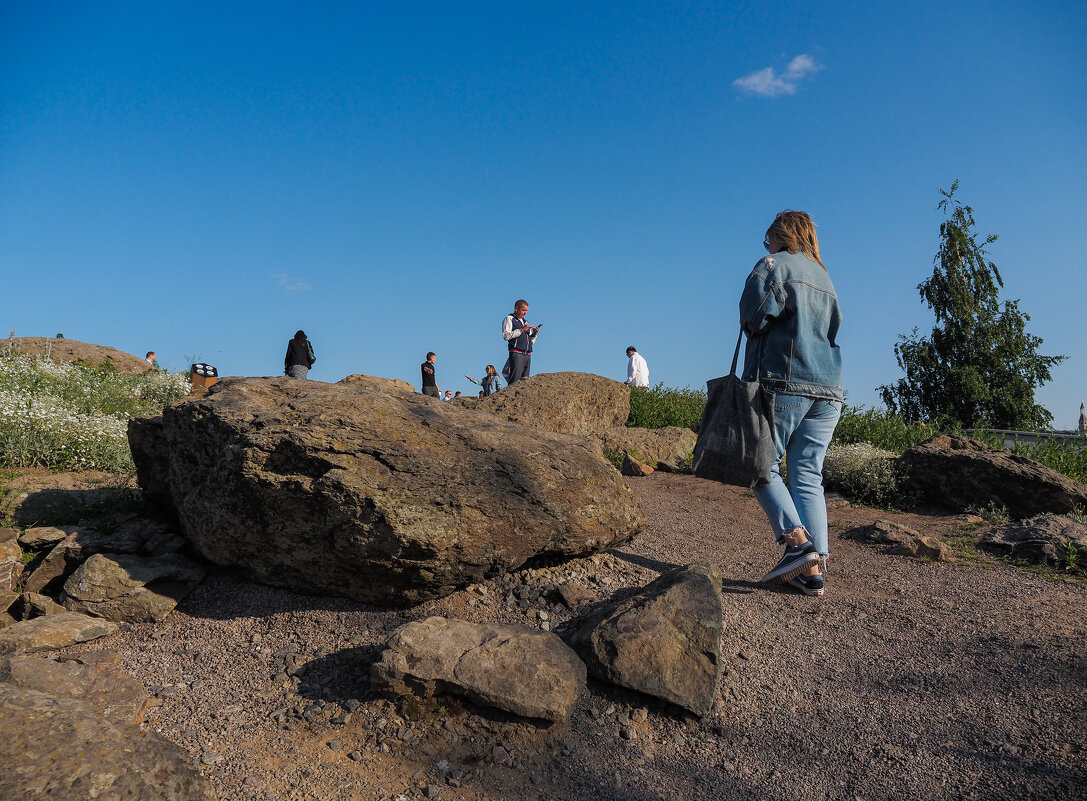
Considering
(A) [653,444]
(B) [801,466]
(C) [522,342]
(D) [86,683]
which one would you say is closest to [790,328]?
Answer: (B) [801,466]

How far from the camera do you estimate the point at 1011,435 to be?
14289mm

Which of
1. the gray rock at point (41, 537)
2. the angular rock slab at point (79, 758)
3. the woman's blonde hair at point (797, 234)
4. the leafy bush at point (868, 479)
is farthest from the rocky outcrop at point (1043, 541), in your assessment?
the gray rock at point (41, 537)

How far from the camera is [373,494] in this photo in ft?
11.9

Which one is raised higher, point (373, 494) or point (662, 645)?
point (373, 494)

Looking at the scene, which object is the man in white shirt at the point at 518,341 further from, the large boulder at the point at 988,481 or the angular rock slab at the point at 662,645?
the angular rock slab at the point at 662,645

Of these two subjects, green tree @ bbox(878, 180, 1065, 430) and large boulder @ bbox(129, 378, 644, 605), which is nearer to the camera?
large boulder @ bbox(129, 378, 644, 605)

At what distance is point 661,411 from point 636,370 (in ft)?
8.48

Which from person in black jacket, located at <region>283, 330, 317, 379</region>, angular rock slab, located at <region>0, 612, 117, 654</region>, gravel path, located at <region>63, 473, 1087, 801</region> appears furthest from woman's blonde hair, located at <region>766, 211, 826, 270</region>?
person in black jacket, located at <region>283, 330, 317, 379</region>

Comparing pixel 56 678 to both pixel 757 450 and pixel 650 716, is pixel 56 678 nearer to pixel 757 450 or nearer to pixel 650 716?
pixel 650 716

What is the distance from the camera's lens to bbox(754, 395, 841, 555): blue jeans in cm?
427

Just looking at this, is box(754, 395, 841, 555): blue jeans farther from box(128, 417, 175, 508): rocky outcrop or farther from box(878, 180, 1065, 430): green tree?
box(878, 180, 1065, 430): green tree

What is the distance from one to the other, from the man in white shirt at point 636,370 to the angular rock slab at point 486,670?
40.9 feet

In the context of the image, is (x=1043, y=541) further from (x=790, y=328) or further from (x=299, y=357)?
(x=299, y=357)

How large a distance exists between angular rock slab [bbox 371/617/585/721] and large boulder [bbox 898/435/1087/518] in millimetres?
6089
